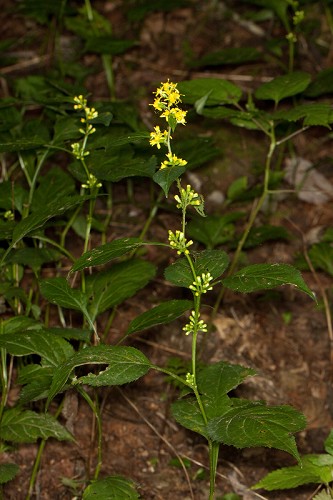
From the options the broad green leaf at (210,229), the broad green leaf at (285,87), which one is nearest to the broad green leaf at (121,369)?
the broad green leaf at (210,229)

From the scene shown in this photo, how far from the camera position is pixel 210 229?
3111 millimetres

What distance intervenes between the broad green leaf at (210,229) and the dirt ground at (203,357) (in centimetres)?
27

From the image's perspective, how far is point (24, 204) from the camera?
9.12 ft

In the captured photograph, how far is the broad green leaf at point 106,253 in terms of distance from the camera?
192 cm

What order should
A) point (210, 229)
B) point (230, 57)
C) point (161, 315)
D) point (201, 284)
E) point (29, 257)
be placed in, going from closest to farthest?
point (201, 284) → point (161, 315) → point (29, 257) → point (210, 229) → point (230, 57)

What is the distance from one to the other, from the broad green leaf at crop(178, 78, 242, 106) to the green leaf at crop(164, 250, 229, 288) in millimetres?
1048

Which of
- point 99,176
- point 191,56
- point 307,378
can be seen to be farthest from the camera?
point 191,56

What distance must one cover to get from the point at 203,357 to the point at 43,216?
3.58 feet

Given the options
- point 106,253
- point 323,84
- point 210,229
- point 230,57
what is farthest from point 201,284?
point 230,57

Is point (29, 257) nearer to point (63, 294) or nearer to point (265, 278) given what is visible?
point (63, 294)

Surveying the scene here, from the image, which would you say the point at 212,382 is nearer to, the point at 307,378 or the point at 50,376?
the point at 50,376

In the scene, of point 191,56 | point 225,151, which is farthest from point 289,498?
point 191,56

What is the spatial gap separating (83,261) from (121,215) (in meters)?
1.56

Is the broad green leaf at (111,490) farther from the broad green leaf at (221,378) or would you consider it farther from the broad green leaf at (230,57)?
the broad green leaf at (230,57)
